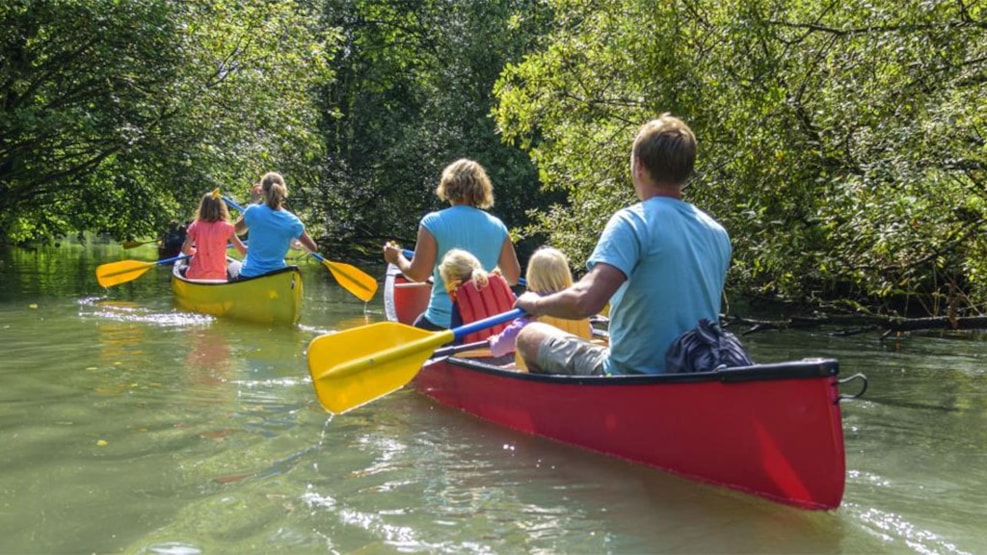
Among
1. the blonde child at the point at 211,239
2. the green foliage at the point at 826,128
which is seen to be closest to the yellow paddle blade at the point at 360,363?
→ the green foliage at the point at 826,128

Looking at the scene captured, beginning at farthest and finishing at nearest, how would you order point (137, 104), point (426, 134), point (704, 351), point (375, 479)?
1. point (426, 134)
2. point (137, 104)
3. point (375, 479)
4. point (704, 351)

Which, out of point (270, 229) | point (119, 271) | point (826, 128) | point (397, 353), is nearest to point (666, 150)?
point (397, 353)

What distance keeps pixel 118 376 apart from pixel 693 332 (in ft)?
15.5

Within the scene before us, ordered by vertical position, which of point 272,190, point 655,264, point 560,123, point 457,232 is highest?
point 560,123

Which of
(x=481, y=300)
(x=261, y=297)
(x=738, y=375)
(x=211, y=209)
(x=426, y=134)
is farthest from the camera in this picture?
(x=426, y=134)

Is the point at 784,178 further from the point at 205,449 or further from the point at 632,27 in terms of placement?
the point at 205,449

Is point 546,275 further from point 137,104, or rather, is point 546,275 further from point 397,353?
point 137,104

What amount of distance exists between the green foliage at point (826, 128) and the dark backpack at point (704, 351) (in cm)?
279

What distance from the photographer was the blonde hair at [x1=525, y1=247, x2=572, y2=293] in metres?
5.38

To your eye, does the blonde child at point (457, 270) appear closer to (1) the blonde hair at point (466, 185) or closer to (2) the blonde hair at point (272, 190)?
(1) the blonde hair at point (466, 185)

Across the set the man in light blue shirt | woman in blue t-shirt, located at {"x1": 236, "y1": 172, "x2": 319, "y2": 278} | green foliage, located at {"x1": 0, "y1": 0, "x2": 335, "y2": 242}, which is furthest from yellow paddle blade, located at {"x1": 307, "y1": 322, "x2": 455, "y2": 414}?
green foliage, located at {"x1": 0, "y1": 0, "x2": 335, "y2": 242}

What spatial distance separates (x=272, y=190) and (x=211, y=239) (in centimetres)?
229

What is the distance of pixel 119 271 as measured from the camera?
1299cm

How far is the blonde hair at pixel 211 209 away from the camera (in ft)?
37.2
